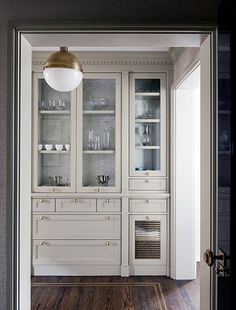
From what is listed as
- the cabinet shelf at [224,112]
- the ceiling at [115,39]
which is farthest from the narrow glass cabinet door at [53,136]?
the cabinet shelf at [224,112]

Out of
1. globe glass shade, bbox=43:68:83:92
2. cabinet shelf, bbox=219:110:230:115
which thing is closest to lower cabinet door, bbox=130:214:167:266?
globe glass shade, bbox=43:68:83:92

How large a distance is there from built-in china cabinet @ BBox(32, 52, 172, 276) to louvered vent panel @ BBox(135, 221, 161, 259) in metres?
0.01

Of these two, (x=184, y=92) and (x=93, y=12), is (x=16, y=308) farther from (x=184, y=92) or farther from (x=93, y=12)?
(x=184, y=92)

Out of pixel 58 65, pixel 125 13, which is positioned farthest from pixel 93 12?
pixel 58 65

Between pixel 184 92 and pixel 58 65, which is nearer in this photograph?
pixel 58 65

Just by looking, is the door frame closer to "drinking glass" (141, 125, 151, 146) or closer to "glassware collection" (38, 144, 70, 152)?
"drinking glass" (141, 125, 151, 146)

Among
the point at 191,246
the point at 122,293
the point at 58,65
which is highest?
the point at 58,65

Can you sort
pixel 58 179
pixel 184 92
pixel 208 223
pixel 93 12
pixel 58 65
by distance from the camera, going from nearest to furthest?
pixel 93 12, pixel 208 223, pixel 58 65, pixel 184 92, pixel 58 179

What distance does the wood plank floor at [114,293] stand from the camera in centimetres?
327


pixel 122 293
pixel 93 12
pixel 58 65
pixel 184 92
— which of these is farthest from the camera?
pixel 184 92

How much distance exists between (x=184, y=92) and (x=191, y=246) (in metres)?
1.76

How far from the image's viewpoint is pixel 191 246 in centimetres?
395

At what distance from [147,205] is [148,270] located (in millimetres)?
772

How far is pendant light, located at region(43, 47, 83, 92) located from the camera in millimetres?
2562
